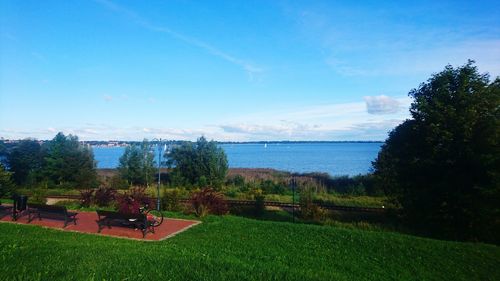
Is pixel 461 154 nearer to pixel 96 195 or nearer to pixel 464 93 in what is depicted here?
pixel 464 93

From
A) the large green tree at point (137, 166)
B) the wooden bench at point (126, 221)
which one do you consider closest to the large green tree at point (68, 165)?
the large green tree at point (137, 166)

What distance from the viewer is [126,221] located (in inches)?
468

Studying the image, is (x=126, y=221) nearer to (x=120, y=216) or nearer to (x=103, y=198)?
(x=120, y=216)

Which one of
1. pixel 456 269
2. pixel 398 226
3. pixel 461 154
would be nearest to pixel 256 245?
pixel 456 269

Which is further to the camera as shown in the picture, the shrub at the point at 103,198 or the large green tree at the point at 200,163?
the large green tree at the point at 200,163

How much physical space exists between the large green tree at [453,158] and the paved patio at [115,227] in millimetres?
8186

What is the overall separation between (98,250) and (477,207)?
11313 millimetres

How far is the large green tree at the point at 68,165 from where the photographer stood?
32812 millimetres

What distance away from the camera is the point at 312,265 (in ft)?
26.1

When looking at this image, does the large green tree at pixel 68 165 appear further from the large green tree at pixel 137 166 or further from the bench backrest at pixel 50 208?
the bench backrest at pixel 50 208

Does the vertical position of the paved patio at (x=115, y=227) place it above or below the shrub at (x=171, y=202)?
below

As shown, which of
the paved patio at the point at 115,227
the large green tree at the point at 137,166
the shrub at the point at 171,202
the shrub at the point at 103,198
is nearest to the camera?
the paved patio at the point at 115,227

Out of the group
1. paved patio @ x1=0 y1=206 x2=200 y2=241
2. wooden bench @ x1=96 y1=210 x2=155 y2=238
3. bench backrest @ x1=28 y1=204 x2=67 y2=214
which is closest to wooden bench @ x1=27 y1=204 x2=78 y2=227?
bench backrest @ x1=28 y1=204 x2=67 y2=214

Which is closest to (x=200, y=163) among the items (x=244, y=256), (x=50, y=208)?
(x=50, y=208)
